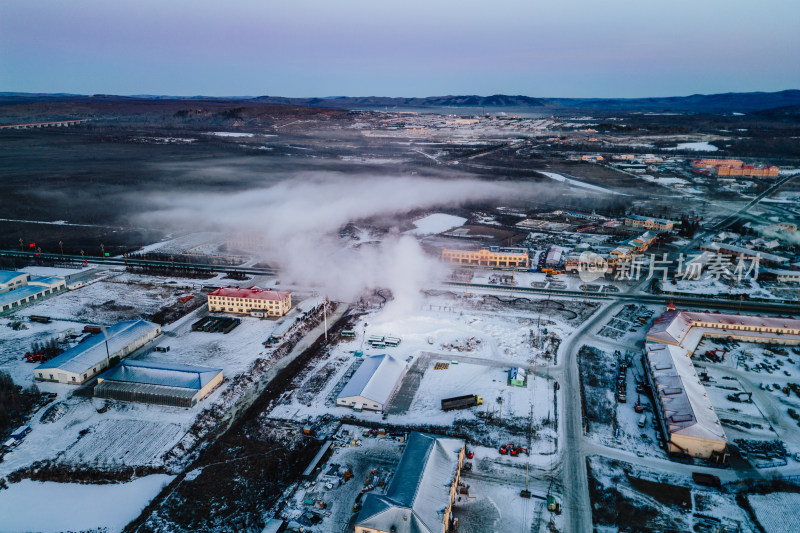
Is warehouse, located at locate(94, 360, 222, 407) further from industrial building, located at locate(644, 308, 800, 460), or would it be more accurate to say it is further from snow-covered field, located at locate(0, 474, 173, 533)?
industrial building, located at locate(644, 308, 800, 460)

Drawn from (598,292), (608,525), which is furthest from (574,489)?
(598,292)

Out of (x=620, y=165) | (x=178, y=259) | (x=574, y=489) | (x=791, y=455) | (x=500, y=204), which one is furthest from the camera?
(x=620, y=165)

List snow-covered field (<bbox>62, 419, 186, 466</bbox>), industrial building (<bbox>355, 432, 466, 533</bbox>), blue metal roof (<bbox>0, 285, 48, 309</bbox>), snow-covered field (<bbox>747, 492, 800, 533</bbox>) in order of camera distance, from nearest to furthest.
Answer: industrial building (<bbox>355, 432, 466, 533</bbox>)
snow-covered field (<bbox>747, 492, 800, 533</bbox>)
snow-covered field (<bbox>62, 419, 186, 466</bbox>)
blue metal roof (<bbox>0, 285, 48, 309</bbox>)

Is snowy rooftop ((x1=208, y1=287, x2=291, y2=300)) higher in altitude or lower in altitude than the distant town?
higher

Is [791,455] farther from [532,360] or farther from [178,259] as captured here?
[178,259]

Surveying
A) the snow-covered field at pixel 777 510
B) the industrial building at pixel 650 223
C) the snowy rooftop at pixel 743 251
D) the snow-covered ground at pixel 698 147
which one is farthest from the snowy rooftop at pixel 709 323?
the snow-covered ground at pixel 698 147

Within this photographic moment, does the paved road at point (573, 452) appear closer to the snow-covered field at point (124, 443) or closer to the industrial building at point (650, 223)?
the snow-covered field at point (124, 443)

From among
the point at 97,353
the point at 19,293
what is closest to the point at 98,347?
the point at 97,353

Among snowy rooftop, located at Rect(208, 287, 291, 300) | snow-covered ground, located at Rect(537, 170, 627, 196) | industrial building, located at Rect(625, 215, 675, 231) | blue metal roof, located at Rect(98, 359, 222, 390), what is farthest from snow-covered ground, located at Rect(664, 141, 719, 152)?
blue metal roof, located at Rect(98, 359, 222, 390)
